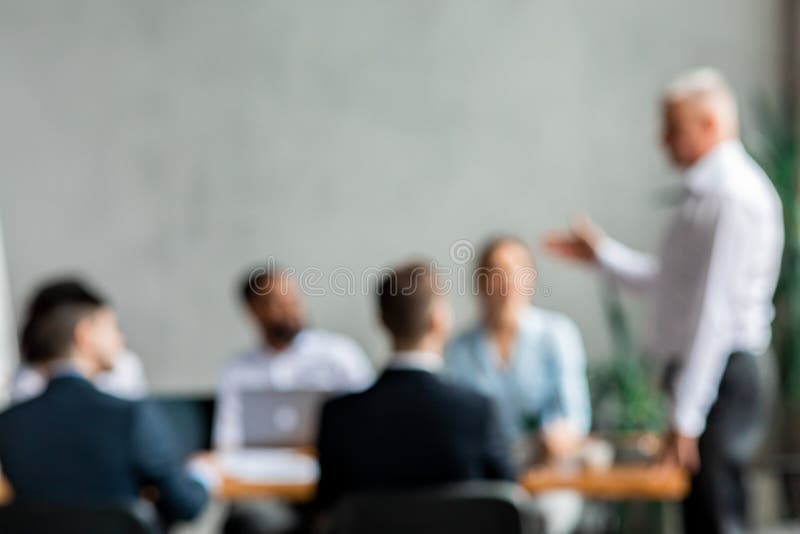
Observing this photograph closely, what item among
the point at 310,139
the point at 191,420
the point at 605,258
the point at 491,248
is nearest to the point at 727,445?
the point at 605,258

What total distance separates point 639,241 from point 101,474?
3411 millimetres

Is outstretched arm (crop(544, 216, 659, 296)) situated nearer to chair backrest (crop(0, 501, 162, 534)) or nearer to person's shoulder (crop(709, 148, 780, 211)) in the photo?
person's shoulder (crop(709, 148, 780, 211))

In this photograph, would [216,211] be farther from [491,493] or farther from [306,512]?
[491,493]

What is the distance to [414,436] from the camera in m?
3.26

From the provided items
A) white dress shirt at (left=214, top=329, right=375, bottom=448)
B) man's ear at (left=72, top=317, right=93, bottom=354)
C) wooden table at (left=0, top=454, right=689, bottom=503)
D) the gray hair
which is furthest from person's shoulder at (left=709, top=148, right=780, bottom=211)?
white dress shirt at (left=214, top=329, right=375, bottom=448)

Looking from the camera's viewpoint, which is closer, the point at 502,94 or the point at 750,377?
the point at 750,377

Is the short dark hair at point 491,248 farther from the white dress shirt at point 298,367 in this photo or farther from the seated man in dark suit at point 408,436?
the seated man in dark suit at point 408,436

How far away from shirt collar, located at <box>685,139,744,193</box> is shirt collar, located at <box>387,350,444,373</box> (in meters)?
0.88

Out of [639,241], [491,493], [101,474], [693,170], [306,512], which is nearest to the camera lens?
[491,493]

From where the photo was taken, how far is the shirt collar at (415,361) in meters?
3.35

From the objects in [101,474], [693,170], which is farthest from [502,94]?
[101,474]

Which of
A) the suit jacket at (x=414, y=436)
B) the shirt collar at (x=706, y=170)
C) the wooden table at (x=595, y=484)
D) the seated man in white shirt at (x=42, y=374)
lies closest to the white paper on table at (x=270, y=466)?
the wooden table at (x=595, y=484)

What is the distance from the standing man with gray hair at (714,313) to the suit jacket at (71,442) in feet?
4.74

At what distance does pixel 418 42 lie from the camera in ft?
20.6
